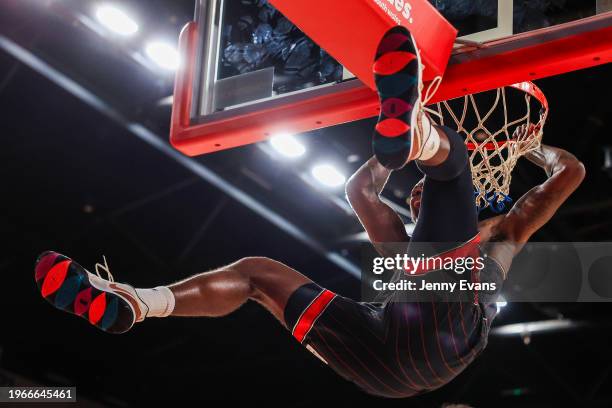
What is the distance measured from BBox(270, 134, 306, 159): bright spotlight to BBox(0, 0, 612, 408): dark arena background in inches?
4.1

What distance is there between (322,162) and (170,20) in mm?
1856

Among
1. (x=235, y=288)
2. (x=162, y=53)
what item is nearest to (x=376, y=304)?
(x=235, y=288)

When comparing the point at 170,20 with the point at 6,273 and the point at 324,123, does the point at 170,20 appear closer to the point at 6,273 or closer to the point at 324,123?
the point at 324,123

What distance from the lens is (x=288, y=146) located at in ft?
24.0

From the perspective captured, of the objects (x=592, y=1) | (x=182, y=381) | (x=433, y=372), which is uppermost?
(x=182, y=381)

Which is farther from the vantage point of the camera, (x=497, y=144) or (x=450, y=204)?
(x=497, y=144)

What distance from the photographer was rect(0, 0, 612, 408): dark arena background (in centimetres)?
655

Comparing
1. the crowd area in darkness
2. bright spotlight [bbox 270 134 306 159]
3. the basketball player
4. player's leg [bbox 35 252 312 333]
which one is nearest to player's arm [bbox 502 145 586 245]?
the basketball player

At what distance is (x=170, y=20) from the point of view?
6.29 m

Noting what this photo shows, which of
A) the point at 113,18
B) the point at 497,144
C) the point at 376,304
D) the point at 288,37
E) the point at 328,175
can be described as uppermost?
the point at 113,18

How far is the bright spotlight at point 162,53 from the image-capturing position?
20.9 feet

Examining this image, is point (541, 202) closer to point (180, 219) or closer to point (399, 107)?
point (399, 107)

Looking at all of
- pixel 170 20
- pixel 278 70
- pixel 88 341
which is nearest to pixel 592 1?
pixel 278 70

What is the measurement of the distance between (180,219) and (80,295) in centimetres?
560
